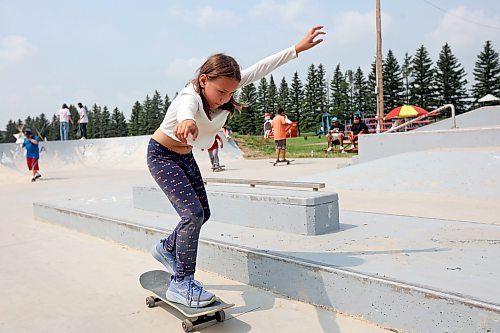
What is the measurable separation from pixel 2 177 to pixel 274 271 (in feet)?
47.8

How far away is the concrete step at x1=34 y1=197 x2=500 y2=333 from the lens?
224cm

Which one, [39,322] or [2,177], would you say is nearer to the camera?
[39,322]

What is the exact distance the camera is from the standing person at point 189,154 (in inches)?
105

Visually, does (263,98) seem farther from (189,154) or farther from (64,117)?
(189,154)

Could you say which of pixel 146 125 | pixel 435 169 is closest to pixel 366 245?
pixel 435 169

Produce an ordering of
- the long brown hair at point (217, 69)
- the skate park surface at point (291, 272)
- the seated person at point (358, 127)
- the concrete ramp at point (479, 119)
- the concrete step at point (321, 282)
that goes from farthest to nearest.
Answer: the seated person at point (358, 127), the concrete ramp at point (479, 119), the long brown hair at point (217, 69), the skate park surface at point (291, 272), the concrete step at point (321, 282)

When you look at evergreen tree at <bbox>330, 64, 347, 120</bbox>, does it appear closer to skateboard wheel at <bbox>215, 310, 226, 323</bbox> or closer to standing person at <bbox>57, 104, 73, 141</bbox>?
standing person at <bbox>57, 104, 73, 141</bbox>

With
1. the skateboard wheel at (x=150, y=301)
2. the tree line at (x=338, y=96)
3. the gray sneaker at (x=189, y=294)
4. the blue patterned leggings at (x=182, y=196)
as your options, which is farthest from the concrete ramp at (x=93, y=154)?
the tree line at (x=338, y=96)

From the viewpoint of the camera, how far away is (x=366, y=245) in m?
3.44

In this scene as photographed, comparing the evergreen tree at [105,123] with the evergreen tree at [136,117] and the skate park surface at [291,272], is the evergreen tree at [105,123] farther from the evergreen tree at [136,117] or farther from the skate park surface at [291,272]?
the skate park surface at [291,272]

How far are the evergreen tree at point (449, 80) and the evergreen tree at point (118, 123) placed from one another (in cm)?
5581

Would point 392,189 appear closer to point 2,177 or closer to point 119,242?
point 119,242

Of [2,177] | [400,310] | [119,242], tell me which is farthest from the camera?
Result: [2,177]

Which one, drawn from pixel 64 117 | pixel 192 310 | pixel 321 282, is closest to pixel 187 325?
pixel 192 310
